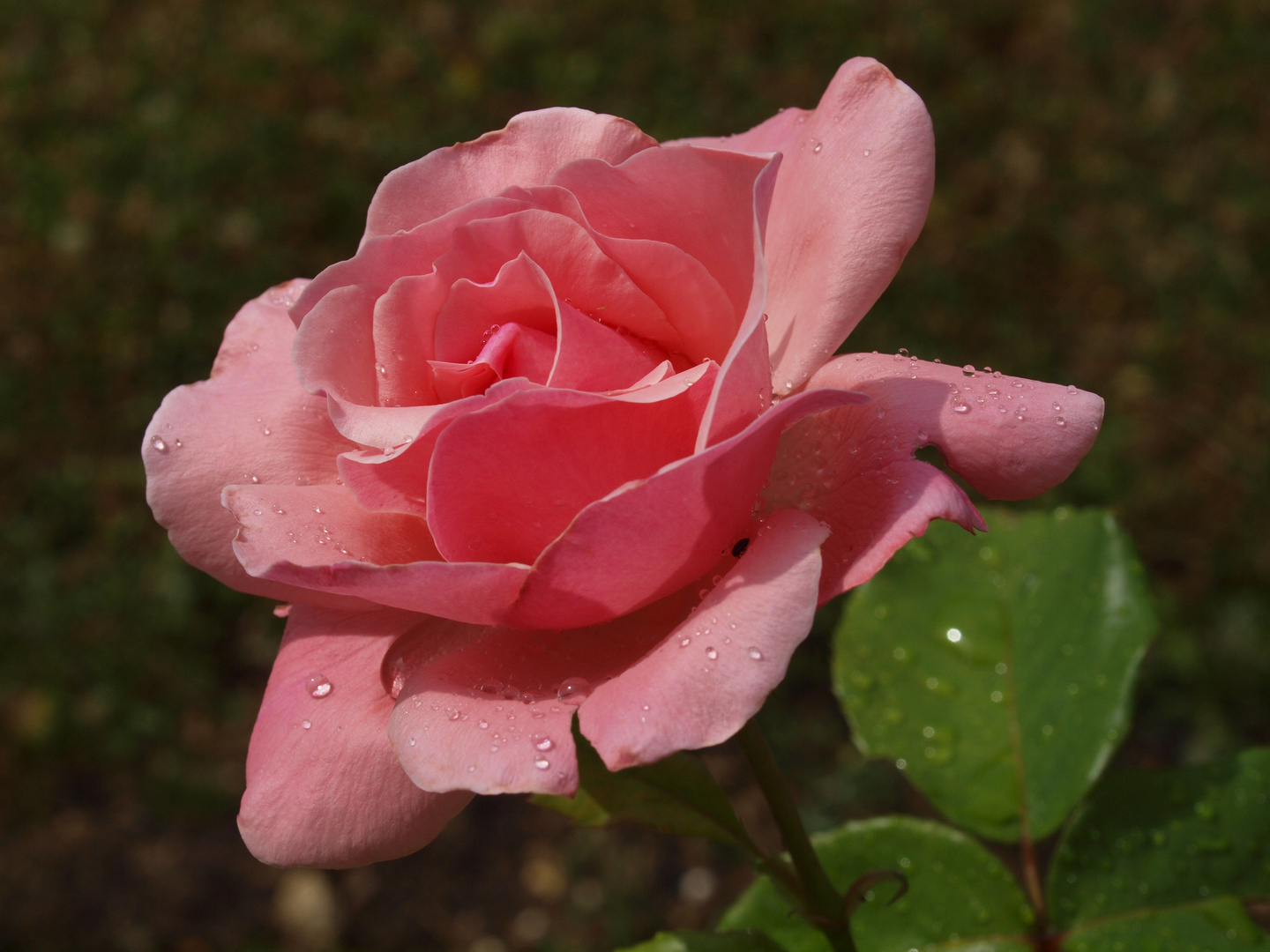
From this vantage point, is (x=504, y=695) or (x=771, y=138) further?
(x=771, y=138)

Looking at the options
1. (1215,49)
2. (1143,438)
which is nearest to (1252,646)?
(1143,438)

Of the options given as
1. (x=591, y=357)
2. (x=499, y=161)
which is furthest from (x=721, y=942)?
(x=499, y=161)

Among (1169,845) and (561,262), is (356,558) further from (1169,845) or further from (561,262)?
(1169,845)

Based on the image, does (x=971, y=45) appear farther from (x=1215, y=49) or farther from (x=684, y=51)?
(x=684, y=51)

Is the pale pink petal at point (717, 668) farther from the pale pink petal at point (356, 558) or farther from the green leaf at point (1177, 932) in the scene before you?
the green leaf at point (1177, 932)

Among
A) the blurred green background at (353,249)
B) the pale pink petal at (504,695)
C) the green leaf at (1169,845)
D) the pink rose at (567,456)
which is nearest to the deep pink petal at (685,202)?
the pink rose at (567,456)

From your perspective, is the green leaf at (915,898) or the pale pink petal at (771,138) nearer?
the pale pink petal at (771,138)
